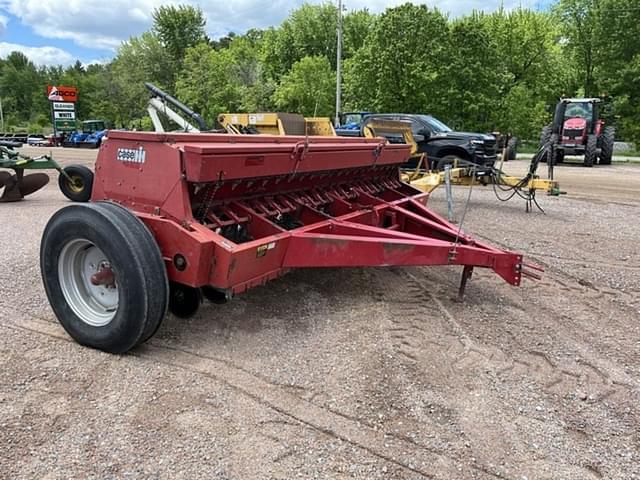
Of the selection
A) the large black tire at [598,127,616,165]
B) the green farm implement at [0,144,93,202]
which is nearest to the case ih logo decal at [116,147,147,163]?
the green farm implement at [0,144,93,202]

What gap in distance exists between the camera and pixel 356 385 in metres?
3.08

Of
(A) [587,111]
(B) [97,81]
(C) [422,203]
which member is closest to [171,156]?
(C) [422,203]

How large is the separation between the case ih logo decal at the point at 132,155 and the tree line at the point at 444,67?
21.1 metres

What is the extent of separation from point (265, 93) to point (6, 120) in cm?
4215

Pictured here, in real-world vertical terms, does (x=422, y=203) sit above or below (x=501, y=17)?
below

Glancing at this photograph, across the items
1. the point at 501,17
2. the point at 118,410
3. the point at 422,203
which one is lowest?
the point at 118,410

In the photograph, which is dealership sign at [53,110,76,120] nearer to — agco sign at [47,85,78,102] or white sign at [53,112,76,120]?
white sign at [53,112,76,120]

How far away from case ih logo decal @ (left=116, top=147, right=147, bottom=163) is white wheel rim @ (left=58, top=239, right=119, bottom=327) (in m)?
0.60

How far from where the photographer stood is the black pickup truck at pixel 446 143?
1261 centimetres

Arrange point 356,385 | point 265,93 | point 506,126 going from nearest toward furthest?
point 356,385, point 506,126, point 265,93

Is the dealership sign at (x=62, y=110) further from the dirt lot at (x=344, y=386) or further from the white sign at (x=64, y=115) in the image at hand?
the dirt lot at (x=344, y=386)

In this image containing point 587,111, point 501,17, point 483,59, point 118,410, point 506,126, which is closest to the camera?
point 118,410

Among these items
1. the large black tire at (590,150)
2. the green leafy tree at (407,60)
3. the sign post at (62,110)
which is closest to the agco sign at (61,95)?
the sign post at (62,110)

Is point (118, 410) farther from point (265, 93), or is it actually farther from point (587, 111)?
point (265, 93)
